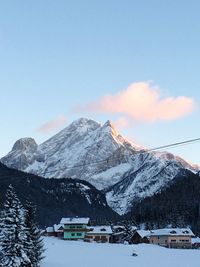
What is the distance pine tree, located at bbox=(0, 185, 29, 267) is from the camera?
51.0 metres

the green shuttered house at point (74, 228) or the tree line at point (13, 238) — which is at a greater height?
the green shuttered house at point (74, 228)

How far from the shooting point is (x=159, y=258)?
8406cm

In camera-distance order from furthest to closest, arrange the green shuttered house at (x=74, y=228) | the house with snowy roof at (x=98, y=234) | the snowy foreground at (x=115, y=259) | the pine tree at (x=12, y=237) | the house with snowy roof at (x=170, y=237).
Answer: the house with snowy roof at (x=170, y=237) → the house with snowy roof at (x=98, y=234) → the green shuttered house at (x=74, y=228) → the snowy foreground at (x=115, y=259) → the pine tree at (x=12, y=237)

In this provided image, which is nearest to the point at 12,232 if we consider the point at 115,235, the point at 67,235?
the point at 67,235

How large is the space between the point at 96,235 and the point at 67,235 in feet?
27.8

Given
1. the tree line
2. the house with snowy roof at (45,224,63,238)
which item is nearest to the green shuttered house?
the house with snowy roof at (45,224,63,238)

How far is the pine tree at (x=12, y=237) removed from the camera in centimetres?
5097

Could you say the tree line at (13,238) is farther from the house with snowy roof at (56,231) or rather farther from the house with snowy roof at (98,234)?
the house with snowy roof at (56,231)

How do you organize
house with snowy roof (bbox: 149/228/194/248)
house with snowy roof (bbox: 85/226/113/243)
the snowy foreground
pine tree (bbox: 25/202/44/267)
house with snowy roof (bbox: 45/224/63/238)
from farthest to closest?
1. house with snowy roof (bbox: 45/224/63/238)
2. house with snowy roof (bbox: 149/228/194/248)
3. house with snowy roof (bbox: 85/226/113/243)
4. the snowy foreground
5. pine tree (bbox: 25/202/44/267)

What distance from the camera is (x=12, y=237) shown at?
168 feet

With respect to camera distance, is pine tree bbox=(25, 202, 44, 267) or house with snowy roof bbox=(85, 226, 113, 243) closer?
pine tree bbox=(25, 202, 44, 267)

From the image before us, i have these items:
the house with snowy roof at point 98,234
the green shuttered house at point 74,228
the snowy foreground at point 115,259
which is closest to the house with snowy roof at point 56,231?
the green shuttered house at point 74,228

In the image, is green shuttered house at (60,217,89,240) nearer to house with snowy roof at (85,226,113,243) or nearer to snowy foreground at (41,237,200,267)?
house with snowy roof at (85,226,113,243)

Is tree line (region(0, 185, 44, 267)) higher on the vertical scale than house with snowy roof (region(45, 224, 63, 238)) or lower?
lower
